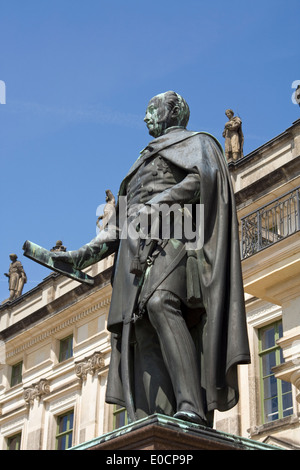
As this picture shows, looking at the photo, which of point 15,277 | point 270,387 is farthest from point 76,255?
point 15,277

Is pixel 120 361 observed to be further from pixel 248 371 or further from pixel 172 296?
pixel 248 371

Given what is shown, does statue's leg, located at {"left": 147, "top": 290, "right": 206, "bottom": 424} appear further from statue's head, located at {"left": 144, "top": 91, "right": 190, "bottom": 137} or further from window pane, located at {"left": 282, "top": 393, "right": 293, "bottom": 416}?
window pane, located at {"left": 282, "top": 393, "right": 293, "bottom": 416}

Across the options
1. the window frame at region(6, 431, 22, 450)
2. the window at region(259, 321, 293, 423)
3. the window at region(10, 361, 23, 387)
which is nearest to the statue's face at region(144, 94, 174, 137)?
the window at region(259, 321, 293, 423)

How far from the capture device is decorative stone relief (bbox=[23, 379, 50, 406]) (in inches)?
1054

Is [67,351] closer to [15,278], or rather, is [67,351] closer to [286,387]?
[15,278]

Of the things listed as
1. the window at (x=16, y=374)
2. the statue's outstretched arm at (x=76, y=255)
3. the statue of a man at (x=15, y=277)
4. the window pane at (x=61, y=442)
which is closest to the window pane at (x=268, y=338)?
the window pane at (x=61, y=442)

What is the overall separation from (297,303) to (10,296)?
56.9ft

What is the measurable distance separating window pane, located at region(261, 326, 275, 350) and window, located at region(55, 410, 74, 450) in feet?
24.0

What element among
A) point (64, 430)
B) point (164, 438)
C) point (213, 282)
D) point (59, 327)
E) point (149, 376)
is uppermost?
point (59, 327)

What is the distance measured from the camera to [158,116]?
5.57m

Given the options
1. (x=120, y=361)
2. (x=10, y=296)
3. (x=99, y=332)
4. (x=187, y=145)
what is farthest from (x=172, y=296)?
(x=10, y=296)

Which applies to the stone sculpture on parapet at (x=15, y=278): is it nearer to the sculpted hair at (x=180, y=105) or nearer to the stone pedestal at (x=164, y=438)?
the sculpted hair at (x=180, y=105)

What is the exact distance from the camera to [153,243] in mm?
5023

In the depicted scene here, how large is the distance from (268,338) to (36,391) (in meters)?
9.10
